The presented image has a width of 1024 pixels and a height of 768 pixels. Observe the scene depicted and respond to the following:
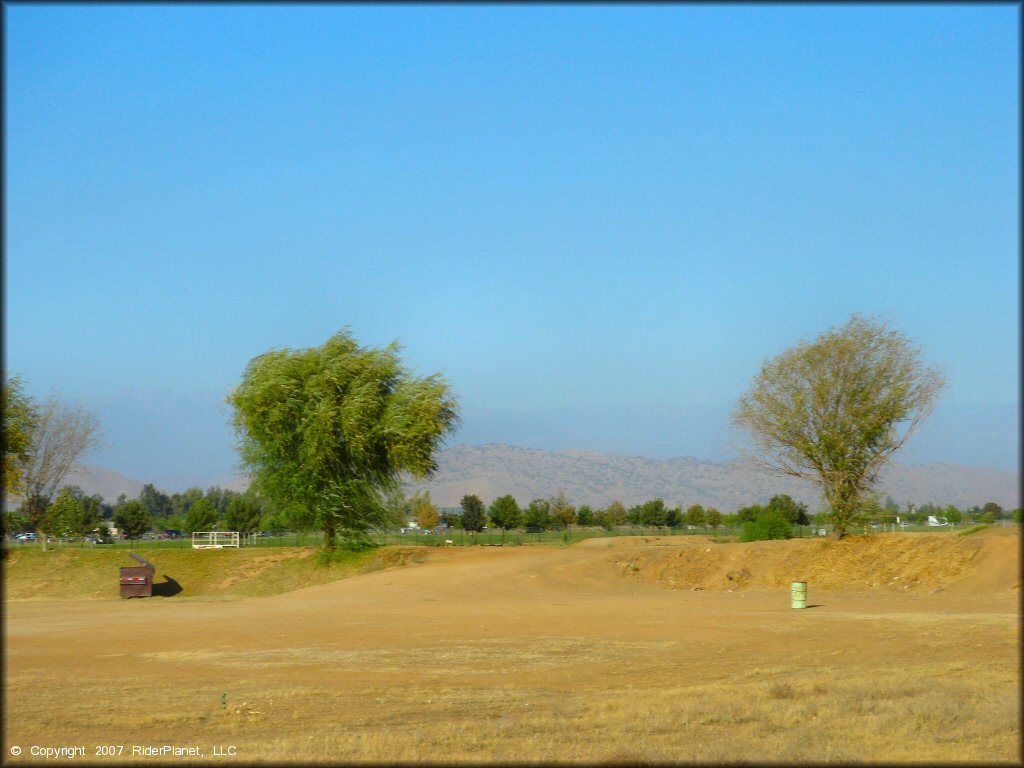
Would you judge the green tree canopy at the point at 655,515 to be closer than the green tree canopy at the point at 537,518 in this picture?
No

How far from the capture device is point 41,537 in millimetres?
53656

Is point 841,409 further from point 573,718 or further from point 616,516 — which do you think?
point 616,516

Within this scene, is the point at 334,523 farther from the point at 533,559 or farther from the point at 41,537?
the point at 41,537

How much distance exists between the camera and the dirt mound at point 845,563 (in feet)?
121

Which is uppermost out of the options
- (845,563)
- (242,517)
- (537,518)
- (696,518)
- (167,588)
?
(242,517)

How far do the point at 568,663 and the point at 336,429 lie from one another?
29.5 meters

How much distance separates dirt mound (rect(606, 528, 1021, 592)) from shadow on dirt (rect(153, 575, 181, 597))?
807 inches

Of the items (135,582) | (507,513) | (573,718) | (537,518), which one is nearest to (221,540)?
(135,582)

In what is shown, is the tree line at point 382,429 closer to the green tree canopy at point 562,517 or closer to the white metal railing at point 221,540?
the white metal railing at point 221,540

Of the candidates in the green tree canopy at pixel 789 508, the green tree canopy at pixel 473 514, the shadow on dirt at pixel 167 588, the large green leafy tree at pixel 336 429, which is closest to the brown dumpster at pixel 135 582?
the shadow on dirt at pixel 167 588

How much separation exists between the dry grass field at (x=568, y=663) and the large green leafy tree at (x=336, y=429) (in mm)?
6930

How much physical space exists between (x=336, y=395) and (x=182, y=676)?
30.4 m

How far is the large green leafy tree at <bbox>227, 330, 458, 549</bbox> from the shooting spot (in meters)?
48.8

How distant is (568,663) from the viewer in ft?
69.9
